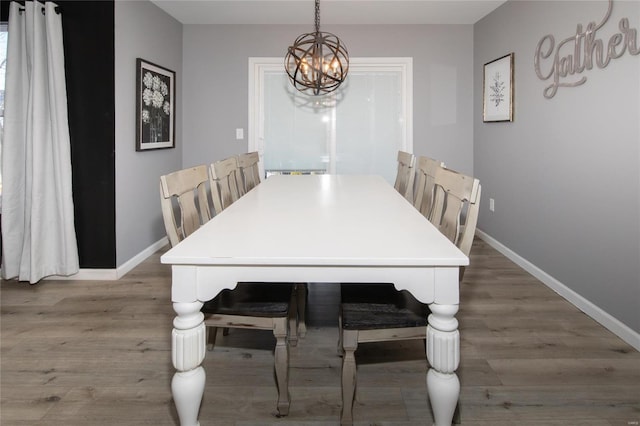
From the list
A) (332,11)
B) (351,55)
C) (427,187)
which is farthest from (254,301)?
(351,55)

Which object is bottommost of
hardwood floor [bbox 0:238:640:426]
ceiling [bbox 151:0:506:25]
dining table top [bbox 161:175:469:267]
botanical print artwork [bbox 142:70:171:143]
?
hardwood floor [bbox 0:238:640:426]

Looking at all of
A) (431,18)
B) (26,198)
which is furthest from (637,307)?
(26,198)

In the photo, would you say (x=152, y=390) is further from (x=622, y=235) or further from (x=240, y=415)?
(x=622, y=235)

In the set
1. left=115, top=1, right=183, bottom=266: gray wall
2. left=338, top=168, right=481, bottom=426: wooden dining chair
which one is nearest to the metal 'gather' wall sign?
left=338, top=168, right=481, bottom=426: wooden dining chair

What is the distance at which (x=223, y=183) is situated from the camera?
8.43 ft

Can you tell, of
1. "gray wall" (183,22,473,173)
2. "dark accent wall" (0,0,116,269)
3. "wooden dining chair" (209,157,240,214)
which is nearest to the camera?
"wooden dining chair" (209,157,240,214)

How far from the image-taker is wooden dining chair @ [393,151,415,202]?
311cm

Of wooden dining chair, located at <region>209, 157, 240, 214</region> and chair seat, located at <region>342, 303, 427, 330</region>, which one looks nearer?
chair seat, located at <region>342, 303, 427, 330</region>

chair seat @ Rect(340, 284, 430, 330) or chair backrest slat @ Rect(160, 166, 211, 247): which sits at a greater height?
chair backrest slat @ Rect(160, 166, 211, 247)

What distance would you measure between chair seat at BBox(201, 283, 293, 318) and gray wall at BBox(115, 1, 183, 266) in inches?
76.9

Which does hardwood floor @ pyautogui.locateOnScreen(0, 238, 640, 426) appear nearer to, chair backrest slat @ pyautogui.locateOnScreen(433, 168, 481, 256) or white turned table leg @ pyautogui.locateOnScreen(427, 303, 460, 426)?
white turned table leg @ pyautogui.locateOnScreen(427, 303, 460, 426)

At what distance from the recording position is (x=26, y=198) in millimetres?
3227

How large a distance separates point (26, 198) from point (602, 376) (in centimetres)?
350

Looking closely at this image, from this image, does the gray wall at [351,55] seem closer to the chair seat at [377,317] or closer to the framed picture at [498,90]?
the framed picture at [498,90]
